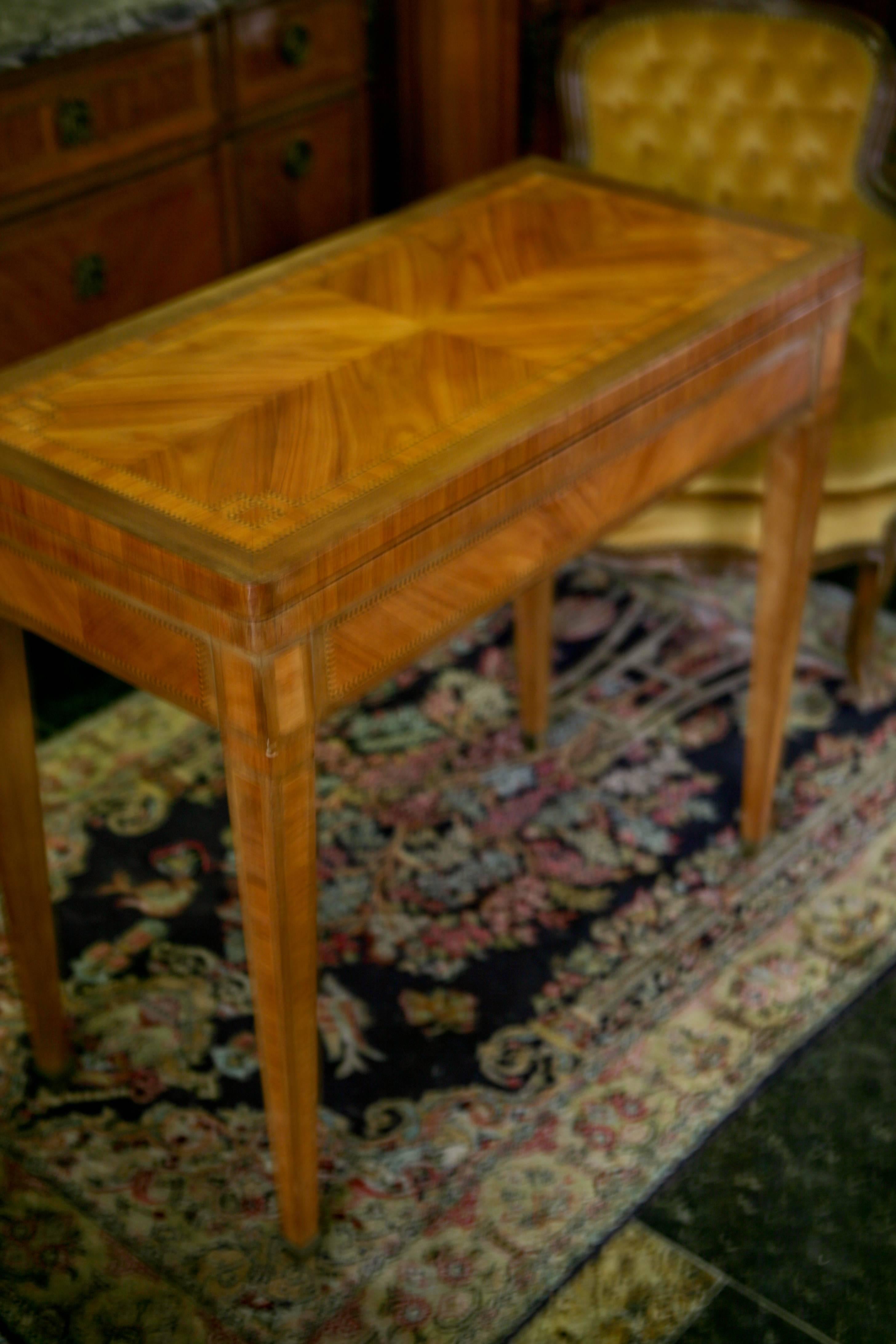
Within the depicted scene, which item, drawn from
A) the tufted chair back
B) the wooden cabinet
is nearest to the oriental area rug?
the tufted chair back

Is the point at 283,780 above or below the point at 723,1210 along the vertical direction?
above

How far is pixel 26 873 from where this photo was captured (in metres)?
1.94

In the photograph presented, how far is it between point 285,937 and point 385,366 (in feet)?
2.08

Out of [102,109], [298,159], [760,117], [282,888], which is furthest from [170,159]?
[282,888]

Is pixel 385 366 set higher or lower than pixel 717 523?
higher

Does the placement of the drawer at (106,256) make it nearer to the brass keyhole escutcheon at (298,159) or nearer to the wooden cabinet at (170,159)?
the wooden cabinet at (170,159)

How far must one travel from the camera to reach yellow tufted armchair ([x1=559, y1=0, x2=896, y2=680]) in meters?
2.62

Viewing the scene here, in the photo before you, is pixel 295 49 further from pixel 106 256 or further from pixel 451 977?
pixel 451 977

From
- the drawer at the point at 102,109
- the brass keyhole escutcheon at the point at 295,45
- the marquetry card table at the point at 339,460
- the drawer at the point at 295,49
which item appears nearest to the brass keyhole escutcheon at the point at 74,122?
the drawer at the point at 102,109

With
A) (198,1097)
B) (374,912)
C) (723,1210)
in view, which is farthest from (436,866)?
(723,1210)

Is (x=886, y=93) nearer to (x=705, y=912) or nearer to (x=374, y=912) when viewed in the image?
(x=705, y=912)

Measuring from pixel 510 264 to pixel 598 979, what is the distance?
40.0 inches

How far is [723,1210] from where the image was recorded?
1.95m

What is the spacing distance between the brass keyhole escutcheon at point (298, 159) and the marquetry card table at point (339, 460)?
1059mm
